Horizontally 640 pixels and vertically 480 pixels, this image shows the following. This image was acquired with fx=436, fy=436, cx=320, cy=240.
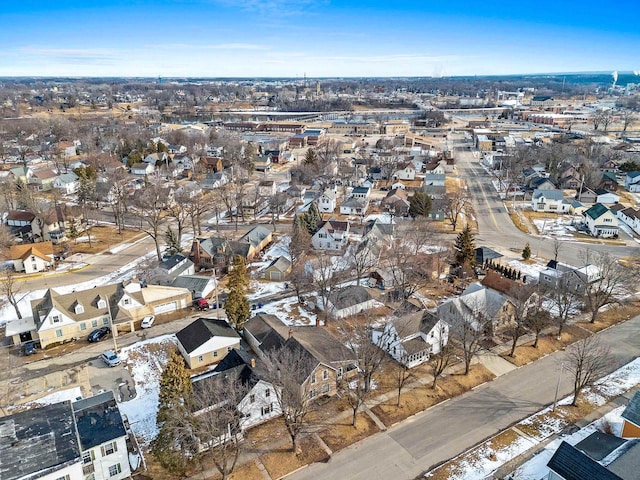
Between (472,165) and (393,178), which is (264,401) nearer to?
(393,178)

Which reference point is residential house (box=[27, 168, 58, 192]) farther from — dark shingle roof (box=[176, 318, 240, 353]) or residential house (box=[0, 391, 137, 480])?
residential house (box=[0, 391, 137, 480])

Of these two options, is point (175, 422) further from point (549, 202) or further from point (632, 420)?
point (549, 202)

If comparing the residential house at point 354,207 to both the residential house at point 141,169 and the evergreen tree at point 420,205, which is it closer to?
the evergreen tree at point 420,205

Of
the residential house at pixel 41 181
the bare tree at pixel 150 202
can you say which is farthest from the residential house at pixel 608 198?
the residential house at pixel 41 181

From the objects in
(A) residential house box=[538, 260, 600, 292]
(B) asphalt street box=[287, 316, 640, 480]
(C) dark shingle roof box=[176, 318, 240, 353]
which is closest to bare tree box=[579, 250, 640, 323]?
(A) residential house box=[538, 260, 600, 292]

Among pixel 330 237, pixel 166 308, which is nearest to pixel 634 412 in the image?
pixel 166 308

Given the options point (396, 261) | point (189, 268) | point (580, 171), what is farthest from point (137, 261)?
point (580, 171)
